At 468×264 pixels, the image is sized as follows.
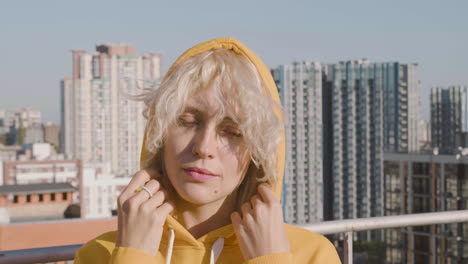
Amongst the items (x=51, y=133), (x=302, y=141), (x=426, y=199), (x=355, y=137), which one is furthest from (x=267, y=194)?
(x=51, y=133)

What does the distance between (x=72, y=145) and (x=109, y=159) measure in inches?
263

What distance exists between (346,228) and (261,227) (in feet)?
3.12

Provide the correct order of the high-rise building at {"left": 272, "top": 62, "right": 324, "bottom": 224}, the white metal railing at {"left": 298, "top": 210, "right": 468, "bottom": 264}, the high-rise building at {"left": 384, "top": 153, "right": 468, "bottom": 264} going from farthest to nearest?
the high-rise building at {"left": 272, "top": 62, "right": 324, "bottom": 224}
the high-rise building at {"left": 384, "top": 153, "right": 468, "bottom": 264}
the white metal railing at {"left": 298, "top": 210, "right": 468, "bottom": 264}

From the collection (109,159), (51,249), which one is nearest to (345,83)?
(109,159)

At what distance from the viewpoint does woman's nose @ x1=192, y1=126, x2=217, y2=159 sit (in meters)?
1.21

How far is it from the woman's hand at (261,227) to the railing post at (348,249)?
2.99 ft

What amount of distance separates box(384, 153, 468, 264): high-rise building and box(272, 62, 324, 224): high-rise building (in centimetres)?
1287

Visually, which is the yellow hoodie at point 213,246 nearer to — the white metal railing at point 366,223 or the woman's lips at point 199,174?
the woman's lips at point 199,174

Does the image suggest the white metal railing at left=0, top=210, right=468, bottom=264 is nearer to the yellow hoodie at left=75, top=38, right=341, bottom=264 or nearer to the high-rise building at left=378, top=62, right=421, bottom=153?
the yellow hoodie at left=75, top=38, right=341, bottom=264

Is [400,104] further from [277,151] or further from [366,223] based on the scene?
[277,151]

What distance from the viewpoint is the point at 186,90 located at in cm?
123

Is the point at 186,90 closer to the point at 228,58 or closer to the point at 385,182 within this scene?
the point at 228,58

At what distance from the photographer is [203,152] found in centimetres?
121

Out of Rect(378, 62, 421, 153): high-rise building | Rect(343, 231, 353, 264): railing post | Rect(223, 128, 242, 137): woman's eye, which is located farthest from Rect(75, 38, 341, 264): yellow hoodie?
Rect(378, 62, 421, 153): high-rise building
